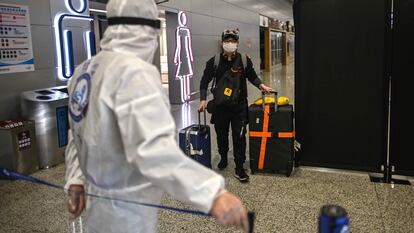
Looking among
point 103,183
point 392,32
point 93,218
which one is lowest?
point 93,218

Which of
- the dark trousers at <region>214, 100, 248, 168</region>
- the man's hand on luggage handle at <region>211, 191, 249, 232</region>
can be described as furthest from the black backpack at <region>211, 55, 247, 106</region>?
the man's hand on luggage handle at <region>211, 191, 249, 232</region>

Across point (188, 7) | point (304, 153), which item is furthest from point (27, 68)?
point (188, 7)

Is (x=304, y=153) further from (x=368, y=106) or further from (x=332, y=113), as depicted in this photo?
(x=368, y=106)

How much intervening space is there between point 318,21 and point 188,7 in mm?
6347

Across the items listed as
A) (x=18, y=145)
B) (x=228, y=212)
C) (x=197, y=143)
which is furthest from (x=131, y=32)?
(x=18, y=145)

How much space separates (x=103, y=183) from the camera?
1.41m

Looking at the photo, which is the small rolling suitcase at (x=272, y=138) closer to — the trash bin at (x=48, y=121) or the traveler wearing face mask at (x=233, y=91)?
the traveler wearing face mask at (x=233, y=91)

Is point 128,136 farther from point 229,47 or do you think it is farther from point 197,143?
point 197,143

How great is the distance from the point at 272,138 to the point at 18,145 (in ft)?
9.02

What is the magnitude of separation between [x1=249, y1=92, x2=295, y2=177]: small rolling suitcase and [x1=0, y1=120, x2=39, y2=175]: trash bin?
2.48 m

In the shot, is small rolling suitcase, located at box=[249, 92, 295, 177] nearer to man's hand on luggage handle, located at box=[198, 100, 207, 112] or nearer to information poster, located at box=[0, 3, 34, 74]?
man's hand on luggage handle, located at box=[198, 100, 207, 112]

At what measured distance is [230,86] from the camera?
408cm

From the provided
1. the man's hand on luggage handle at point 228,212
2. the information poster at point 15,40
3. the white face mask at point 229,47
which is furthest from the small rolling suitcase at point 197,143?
the man's hand on luggage handle at point 228,212

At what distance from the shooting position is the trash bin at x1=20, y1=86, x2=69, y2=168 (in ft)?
15.4
